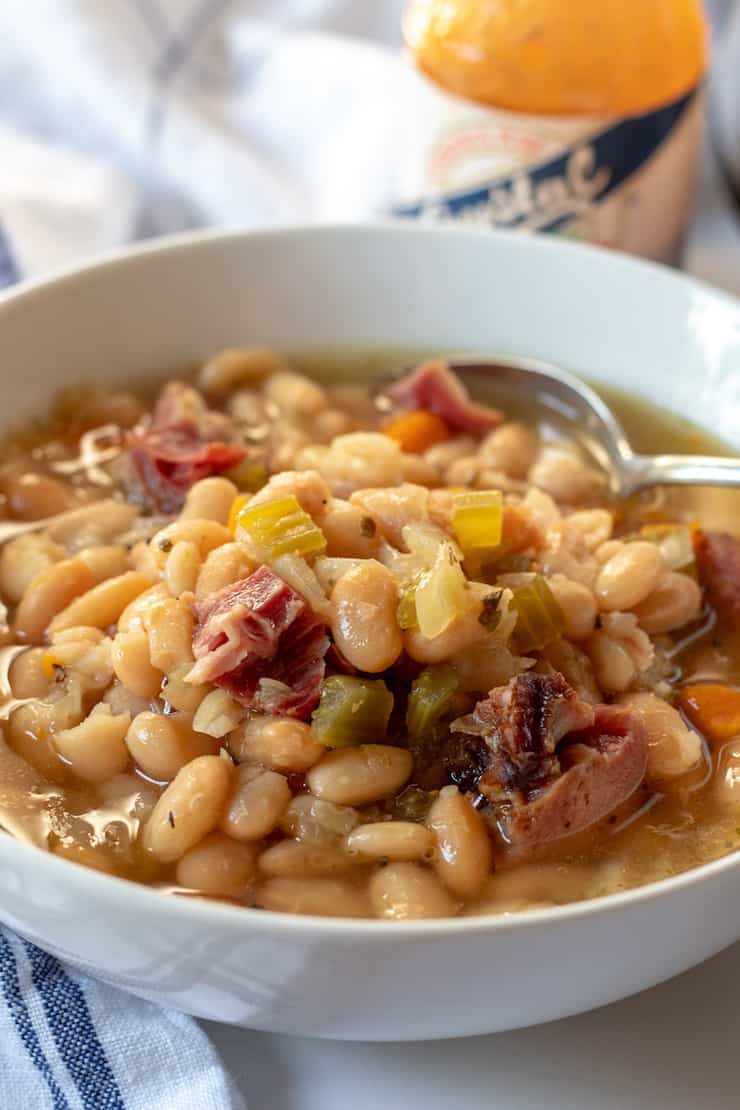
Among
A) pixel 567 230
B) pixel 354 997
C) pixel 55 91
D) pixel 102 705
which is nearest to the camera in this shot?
pixel 354 997

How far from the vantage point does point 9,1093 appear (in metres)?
1.66

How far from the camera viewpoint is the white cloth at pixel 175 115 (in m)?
3.66

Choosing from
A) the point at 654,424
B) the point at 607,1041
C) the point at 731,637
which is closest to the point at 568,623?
the point at 731,637

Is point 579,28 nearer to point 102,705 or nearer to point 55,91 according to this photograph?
point 55,91

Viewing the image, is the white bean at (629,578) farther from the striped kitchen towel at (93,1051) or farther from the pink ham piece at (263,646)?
the striped kitchen towel at (93,1051)

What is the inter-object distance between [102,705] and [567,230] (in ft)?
6.00

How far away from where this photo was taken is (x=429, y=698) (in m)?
1.86

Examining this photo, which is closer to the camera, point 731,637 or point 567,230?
point 731,637

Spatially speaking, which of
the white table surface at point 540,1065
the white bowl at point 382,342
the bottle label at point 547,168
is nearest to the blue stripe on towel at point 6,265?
the white bowl at point 382,342

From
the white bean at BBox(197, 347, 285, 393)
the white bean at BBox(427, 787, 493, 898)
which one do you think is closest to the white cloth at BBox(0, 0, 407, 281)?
the white bean at BBox(197, 347, 285, 393)

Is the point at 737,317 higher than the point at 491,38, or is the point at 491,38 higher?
the point at 491,38

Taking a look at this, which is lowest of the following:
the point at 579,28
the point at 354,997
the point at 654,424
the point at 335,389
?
the point at 654,424

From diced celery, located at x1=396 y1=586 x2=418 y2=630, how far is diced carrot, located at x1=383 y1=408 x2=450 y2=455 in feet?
2.64

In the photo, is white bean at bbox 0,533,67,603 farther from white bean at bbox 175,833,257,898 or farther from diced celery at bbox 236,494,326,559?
white bean at bbox 175,833,257,898
